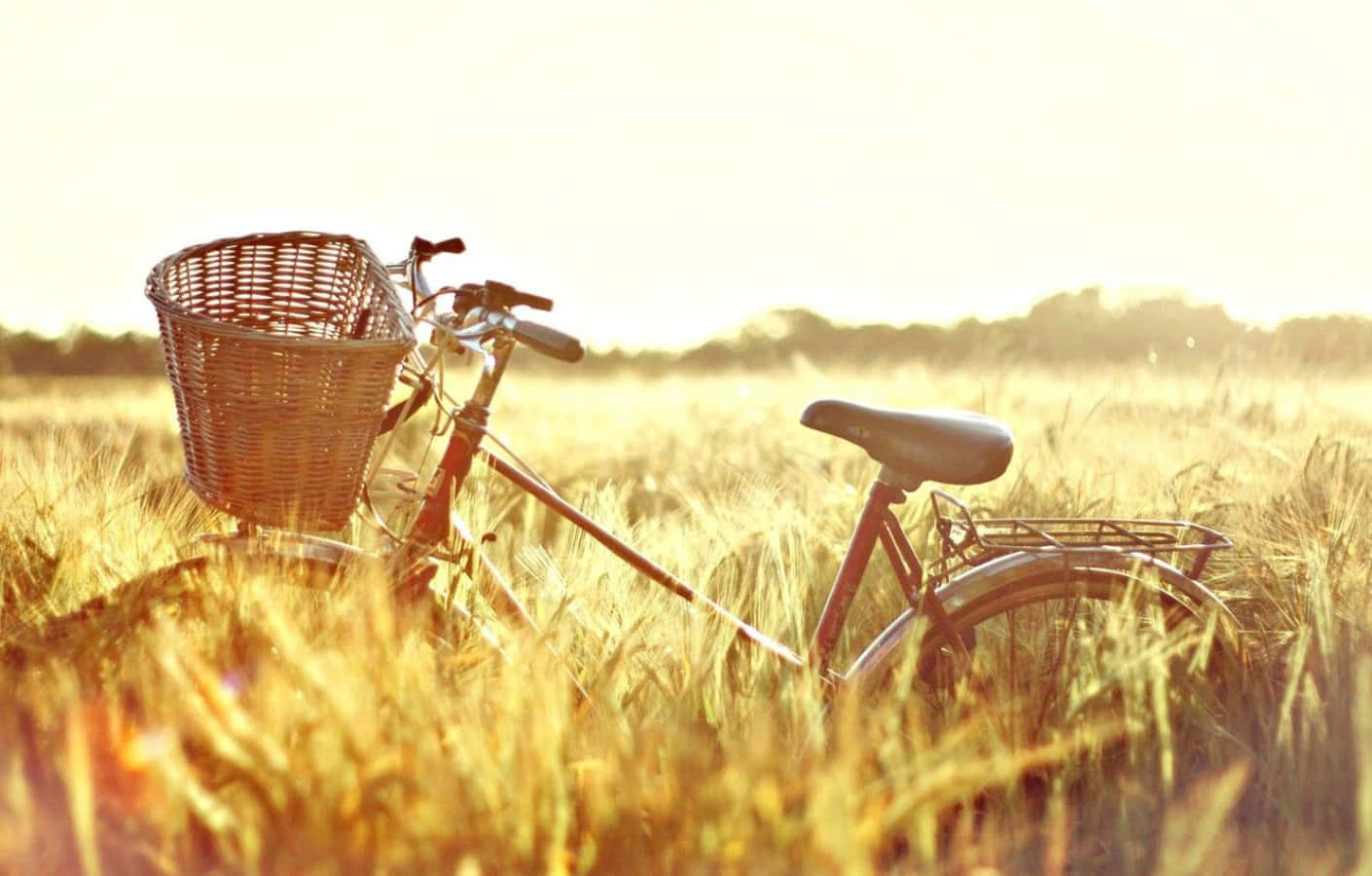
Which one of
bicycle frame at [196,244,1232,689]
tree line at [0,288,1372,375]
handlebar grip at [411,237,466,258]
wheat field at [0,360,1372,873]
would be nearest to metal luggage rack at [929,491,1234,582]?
bicycle frame at [196,244,1232,689]

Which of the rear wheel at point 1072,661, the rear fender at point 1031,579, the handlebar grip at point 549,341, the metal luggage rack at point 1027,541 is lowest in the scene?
the rear wheel at point 1072,661

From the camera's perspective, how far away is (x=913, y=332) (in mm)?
30391

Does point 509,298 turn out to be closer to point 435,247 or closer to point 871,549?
point 435,247

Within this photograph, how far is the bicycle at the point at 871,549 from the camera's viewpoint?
2434 millimetres

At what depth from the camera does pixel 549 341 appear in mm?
2328

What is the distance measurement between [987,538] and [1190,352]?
31.2ft

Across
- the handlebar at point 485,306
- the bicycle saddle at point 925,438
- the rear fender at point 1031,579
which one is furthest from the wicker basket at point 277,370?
the rear fender at point 1031,579

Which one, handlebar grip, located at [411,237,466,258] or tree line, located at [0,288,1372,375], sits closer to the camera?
handlebar grip, located at [411,237,466,258]

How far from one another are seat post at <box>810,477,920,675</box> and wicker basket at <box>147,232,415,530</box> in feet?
3.53

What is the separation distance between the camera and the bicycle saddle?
2.54 metres

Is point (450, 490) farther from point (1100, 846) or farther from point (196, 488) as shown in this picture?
point (1100, 846)

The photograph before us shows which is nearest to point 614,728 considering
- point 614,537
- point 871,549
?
point 614,537

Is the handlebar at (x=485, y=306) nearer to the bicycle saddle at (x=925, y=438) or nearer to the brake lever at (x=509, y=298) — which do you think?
the brake lever at (x=509, y=298)

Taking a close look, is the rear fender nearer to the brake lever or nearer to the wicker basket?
the brake lever
